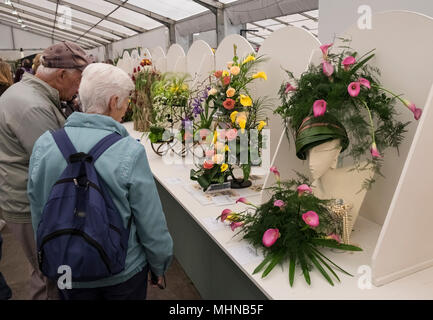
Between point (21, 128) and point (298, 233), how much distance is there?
118cm

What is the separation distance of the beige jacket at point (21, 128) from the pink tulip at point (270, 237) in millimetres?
1037

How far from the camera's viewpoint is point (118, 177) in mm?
942

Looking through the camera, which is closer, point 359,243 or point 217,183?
point 359,243

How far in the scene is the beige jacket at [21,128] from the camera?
139 centimetres

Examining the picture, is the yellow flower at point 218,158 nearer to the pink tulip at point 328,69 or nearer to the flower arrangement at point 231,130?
the flower arrangement at point 231,130

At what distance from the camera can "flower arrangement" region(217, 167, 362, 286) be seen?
954 mm

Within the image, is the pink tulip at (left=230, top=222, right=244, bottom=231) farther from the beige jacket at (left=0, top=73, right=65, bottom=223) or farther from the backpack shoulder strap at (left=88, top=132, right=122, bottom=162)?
the beige jacket at (left=0, top=73, right=65, bottom=223)

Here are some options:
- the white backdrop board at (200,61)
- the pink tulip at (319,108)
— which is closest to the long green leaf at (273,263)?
the pink tulip at (319,108)

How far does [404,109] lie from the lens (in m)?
1.04

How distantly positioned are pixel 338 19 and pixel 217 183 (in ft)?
4.64

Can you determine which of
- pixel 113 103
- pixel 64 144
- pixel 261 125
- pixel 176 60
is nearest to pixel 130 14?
pixel 176 60

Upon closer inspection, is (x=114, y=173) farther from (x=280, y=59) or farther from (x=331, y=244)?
(x=280, y=59)
